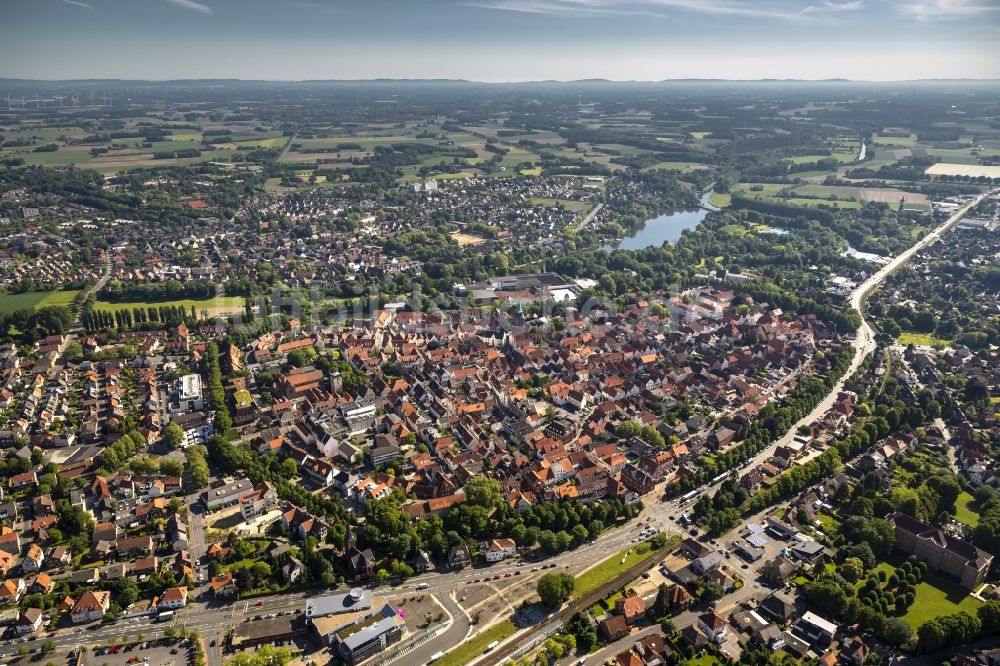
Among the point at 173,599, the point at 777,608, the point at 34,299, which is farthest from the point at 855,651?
the point at 34,299

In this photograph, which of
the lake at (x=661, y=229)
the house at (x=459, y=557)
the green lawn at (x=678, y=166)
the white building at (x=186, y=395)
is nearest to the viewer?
the house at (x=459, y=557)

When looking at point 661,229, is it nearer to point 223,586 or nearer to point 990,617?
point 990,617

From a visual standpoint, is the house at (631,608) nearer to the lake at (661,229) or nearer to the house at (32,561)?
the house at (32,561)

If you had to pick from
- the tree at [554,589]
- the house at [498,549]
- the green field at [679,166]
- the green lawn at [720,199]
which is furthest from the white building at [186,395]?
the green field at [679,166]

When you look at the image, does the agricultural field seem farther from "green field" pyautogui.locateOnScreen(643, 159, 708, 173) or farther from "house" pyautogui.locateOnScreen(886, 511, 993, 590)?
"house" pyautogui.locateOnScreen(886, 511, 993, 590)

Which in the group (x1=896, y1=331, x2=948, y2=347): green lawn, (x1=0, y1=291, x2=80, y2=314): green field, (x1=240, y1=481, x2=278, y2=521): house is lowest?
(x1=240, y1=481, x2=278, y2=521): house

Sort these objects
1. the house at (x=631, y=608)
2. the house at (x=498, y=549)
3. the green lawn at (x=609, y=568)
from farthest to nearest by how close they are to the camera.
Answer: the house at (x=498, y=549)
the green lawn at (x=609, y=568)
the house at (x=631, y=608)

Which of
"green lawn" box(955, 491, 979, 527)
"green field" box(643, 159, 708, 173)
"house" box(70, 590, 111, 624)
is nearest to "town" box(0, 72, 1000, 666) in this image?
"house" box(70, 590, 111, 624)
